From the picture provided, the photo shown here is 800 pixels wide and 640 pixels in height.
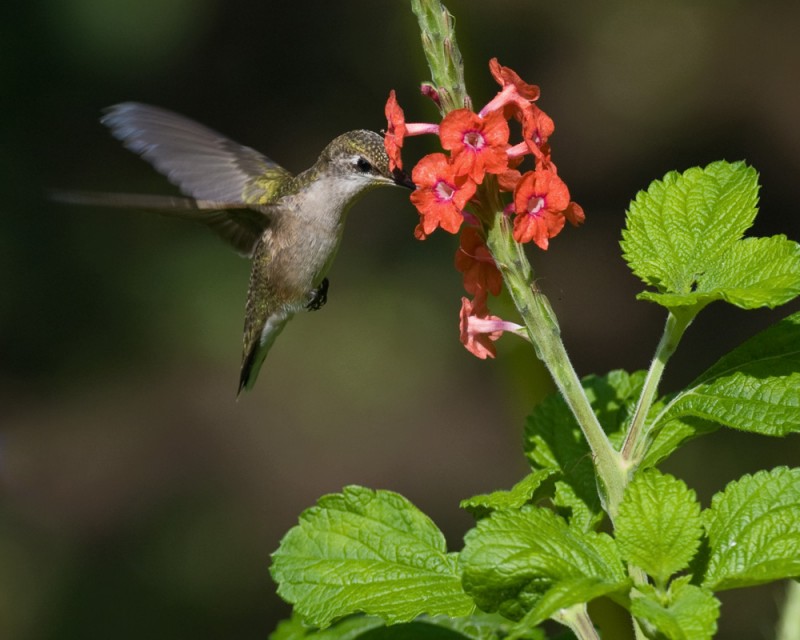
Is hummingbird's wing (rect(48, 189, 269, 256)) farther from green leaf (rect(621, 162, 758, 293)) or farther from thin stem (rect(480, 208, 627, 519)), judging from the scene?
green leaf (rect(621, 162, 758, 293))

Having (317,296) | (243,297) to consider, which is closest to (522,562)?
(317,296)

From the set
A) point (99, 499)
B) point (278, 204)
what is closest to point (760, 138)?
point (99, 499)

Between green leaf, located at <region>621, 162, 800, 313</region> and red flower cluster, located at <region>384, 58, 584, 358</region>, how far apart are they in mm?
126

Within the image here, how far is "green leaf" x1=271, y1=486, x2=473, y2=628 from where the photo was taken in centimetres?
157

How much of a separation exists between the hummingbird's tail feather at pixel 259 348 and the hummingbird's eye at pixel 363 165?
58 centimetres

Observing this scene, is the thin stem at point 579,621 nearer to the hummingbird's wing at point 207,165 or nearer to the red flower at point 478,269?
the red flower at point 478,269

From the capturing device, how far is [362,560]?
1.67 m

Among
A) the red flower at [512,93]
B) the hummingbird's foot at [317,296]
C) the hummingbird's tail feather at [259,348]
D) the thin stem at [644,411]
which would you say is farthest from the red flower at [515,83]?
the hummingbird's tail feather at [259,348]

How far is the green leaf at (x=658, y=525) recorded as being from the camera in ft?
4.48

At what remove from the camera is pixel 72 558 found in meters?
6.53

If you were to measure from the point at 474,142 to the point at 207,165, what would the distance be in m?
1.70

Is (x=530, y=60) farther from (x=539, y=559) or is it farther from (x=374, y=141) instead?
(x=539, y=559)

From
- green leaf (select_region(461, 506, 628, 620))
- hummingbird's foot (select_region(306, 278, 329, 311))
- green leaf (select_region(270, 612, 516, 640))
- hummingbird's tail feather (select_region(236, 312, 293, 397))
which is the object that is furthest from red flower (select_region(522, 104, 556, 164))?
hummingbird's tail feather (select_region(236, 312, 293, 397))

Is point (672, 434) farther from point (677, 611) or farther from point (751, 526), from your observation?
point (677, 611)
